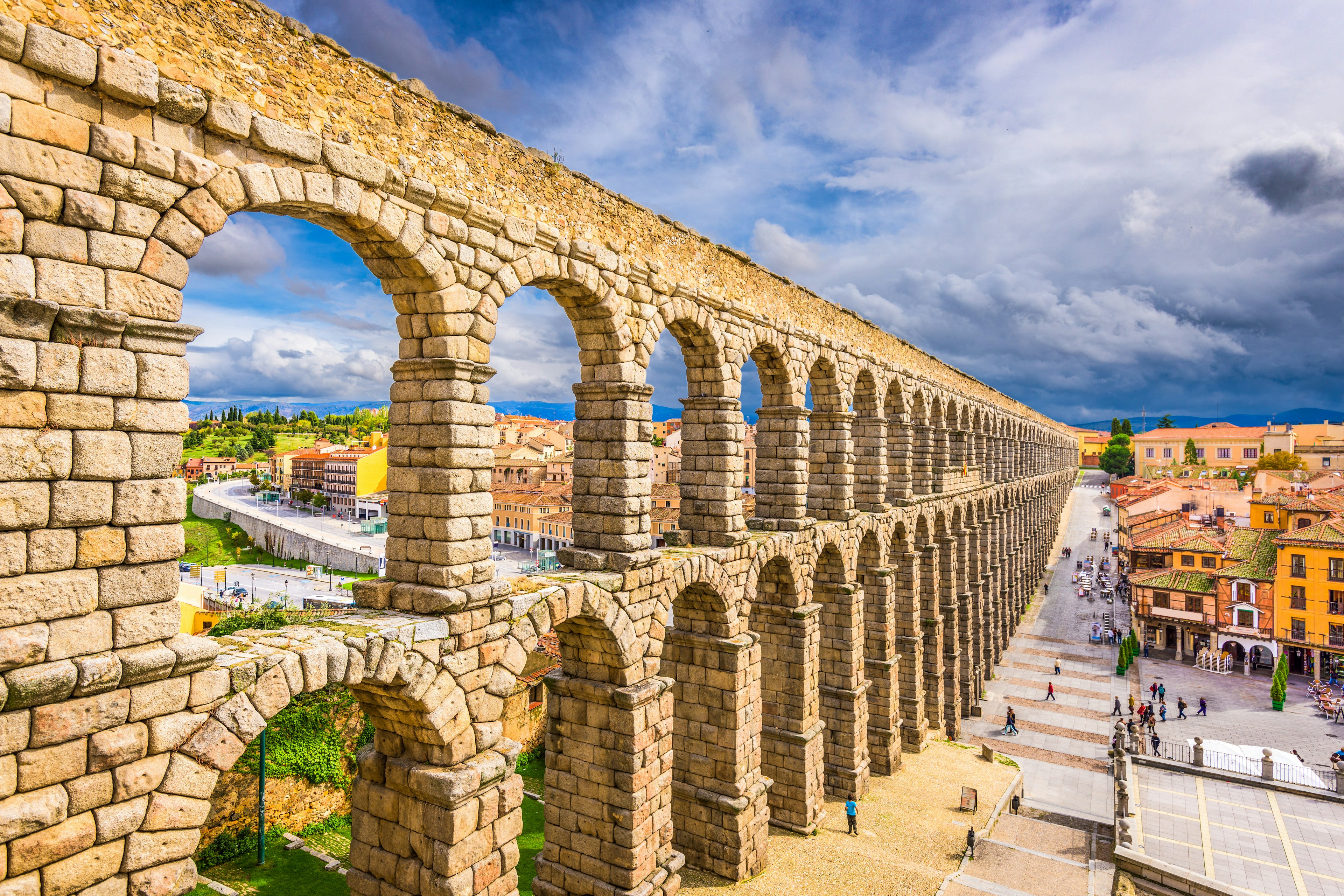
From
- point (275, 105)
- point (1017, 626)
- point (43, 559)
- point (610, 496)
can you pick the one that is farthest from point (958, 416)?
point (43, 559)

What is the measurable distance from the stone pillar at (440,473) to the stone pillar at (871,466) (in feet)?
46.5

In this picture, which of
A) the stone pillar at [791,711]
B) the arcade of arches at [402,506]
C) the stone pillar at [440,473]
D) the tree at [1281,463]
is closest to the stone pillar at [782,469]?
the arcade of arches at [402,506]

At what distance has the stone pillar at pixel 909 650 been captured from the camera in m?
23.5

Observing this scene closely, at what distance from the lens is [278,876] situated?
19359mm

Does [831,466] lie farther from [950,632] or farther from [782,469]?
[950,632]

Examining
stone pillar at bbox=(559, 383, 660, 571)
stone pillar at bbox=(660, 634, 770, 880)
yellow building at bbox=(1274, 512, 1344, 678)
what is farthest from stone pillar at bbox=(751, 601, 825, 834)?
yellow building at bbox=(1274, 512, 1344, 678)

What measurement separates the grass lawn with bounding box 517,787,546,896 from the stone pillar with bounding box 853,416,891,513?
11950 millimetres

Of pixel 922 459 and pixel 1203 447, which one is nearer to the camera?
pixel 922 459

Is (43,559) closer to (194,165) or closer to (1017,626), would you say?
(194,165)

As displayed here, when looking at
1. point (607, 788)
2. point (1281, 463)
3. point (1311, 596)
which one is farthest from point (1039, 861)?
point (1281, 463)

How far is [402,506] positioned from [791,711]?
11414 mm

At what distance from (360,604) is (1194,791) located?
86.8 feet

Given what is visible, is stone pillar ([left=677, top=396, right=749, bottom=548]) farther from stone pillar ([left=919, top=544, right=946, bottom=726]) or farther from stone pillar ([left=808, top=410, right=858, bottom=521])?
stone pillar ([left=919, top=544, right=946, bottom=726])

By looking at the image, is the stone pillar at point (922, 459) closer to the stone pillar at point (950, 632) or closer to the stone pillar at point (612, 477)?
the stone pillar at point (950, 632)
